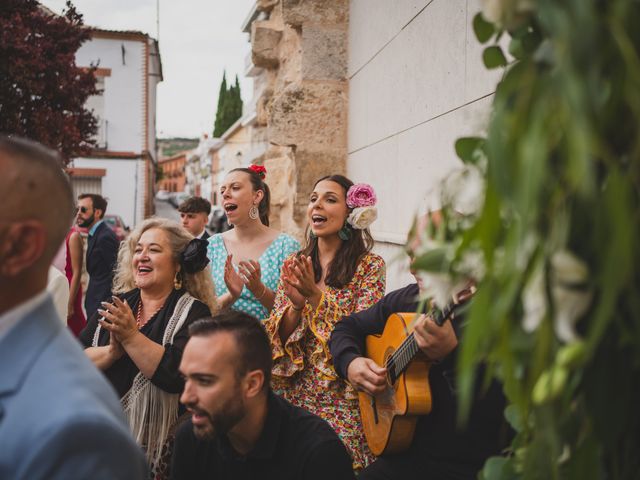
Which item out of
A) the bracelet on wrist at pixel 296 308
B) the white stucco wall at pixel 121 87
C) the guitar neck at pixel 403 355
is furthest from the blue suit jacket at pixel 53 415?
the white stucco wall at pixel 121 87

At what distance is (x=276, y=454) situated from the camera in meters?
2.21

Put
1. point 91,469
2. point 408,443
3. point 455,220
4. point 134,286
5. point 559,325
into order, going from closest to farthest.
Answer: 1. point 559,325
2. point 455,220
3. point 91,469
4. point 408,443
5. point 134,286

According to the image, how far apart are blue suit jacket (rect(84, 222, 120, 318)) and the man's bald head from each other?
4.71m

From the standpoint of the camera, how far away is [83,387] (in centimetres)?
121

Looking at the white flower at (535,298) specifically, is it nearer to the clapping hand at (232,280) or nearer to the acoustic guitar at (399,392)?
the acoustic guitar at (399,392)

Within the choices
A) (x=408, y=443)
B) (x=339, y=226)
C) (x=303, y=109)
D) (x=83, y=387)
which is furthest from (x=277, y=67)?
(x=83, y=387)

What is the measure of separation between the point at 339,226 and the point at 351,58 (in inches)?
118

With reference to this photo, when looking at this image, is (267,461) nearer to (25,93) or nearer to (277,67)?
(277,67)

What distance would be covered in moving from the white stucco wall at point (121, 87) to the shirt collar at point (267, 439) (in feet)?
86.0

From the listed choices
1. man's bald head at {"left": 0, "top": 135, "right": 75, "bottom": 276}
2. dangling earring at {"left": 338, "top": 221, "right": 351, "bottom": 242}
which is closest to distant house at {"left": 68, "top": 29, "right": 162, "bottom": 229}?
dangling earring at {"left": 338, "top": 221, "right": 351, "bottom": 242}

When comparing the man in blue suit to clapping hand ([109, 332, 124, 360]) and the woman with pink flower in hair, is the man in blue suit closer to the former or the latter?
clapping hand ([109, 332, 124, 360])

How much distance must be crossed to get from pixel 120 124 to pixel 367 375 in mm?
26012

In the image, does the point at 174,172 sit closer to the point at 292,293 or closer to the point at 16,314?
the point at 292,293

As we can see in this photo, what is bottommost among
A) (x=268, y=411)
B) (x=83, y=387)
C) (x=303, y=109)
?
(x=268, y=411)
